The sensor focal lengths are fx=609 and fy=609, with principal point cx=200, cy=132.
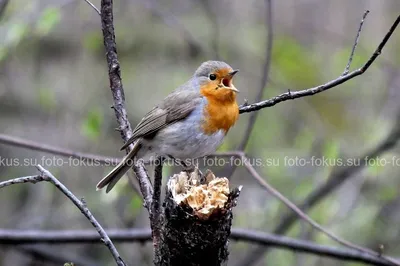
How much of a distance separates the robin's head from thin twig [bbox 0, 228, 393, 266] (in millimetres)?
1091

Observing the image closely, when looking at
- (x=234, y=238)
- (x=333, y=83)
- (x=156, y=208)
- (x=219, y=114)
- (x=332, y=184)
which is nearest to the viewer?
(x=333, y=83)

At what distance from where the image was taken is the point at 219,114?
3941 millimetres

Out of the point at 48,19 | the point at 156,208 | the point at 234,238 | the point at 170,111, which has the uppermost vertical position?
the point at 48,19

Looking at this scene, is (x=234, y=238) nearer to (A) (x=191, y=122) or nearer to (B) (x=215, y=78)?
(A) (x=191, y=122)

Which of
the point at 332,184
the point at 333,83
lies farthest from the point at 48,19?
the point at 332,184

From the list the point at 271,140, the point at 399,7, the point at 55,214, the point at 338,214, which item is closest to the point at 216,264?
the point at 338,214

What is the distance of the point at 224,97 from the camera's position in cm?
404

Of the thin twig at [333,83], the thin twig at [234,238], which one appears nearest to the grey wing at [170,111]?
the thin twig at [234,238]

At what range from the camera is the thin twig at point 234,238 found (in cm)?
437

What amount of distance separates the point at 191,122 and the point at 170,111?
0.74 feet

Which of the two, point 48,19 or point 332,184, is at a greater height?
point 48,19

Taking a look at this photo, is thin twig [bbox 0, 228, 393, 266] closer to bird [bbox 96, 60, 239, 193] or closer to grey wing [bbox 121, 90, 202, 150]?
bird [bbox 96, 60, 239, 193]

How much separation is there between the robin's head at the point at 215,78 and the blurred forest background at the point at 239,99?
1304mm

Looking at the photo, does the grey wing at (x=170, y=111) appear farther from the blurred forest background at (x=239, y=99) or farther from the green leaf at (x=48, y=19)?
the blurred forest background at (x=239, y=99)
